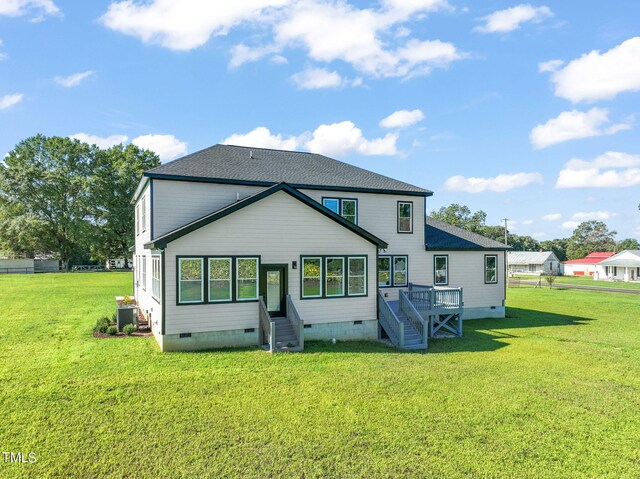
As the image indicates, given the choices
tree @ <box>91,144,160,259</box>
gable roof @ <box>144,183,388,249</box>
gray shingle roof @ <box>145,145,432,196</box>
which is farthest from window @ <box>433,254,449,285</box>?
tree @ <box>91,144,160,259</box>

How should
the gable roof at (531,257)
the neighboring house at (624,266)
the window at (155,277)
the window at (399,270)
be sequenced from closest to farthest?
the window at (155,277)
the window at (399,270)
the neighboring house at (624,266)
the gable roof at (531,257)

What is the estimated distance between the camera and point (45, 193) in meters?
52.6

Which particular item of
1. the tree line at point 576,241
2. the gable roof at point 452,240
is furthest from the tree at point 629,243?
the gable roof at point 452,240

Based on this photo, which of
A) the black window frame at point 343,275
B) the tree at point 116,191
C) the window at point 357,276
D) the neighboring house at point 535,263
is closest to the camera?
the black window frame at point 343,275

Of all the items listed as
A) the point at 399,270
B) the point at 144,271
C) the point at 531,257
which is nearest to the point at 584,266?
the point at 531,257

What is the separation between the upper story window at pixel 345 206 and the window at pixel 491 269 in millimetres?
7886

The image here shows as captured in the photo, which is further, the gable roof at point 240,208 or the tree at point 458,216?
the tree at point 458,216

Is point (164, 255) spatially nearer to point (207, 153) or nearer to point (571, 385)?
point (207, 153)

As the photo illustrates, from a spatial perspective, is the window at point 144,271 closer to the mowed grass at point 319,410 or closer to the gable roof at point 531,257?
the mowed grass at point 319,410

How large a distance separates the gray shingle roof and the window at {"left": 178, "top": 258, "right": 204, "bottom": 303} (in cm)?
335

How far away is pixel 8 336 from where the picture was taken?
1381 cm

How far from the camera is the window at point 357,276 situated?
14781 mm

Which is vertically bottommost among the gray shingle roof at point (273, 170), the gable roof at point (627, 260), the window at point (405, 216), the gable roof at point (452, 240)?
the gable roof at point (627, 260)

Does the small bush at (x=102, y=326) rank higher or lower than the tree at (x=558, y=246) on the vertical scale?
lower
